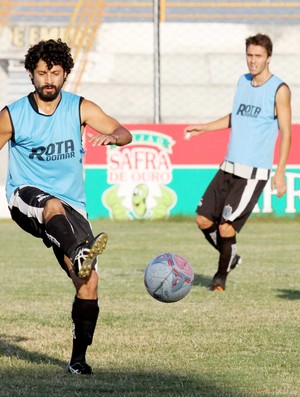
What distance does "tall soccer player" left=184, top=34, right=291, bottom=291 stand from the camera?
34.0ft

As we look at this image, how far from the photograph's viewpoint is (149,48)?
84.2 ft

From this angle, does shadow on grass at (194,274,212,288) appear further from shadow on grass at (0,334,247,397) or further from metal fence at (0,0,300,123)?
metal fence at (0,0,300,123)

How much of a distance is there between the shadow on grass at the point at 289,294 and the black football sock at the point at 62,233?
4.12m

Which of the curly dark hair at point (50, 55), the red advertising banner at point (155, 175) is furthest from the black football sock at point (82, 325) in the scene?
the red advertising banner at point (155, 175)

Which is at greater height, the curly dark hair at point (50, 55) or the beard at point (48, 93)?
the curly dark hair at point (50, 55)

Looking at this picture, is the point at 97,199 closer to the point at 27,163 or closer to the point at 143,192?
→ the point at 143,192

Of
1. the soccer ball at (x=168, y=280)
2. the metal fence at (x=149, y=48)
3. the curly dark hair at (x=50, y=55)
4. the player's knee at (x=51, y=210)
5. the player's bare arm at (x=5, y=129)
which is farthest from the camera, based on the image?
the metal fence at (x=149, y=48)

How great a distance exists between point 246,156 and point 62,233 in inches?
188

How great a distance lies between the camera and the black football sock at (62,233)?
591cm

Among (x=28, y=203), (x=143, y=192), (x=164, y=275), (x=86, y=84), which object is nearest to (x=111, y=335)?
(x=164, y=275)

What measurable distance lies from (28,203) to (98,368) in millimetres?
1044

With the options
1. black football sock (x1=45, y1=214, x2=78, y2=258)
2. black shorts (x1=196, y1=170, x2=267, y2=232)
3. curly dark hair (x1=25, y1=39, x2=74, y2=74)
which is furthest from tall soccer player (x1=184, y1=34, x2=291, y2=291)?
black football sock (x1=45, y1=214, x2=78, y2=258)

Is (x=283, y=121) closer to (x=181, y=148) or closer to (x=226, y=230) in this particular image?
(x=226, y=230)

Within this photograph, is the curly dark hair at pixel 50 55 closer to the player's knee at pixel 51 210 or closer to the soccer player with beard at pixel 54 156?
the soccer player with beard at pixel 54 156
